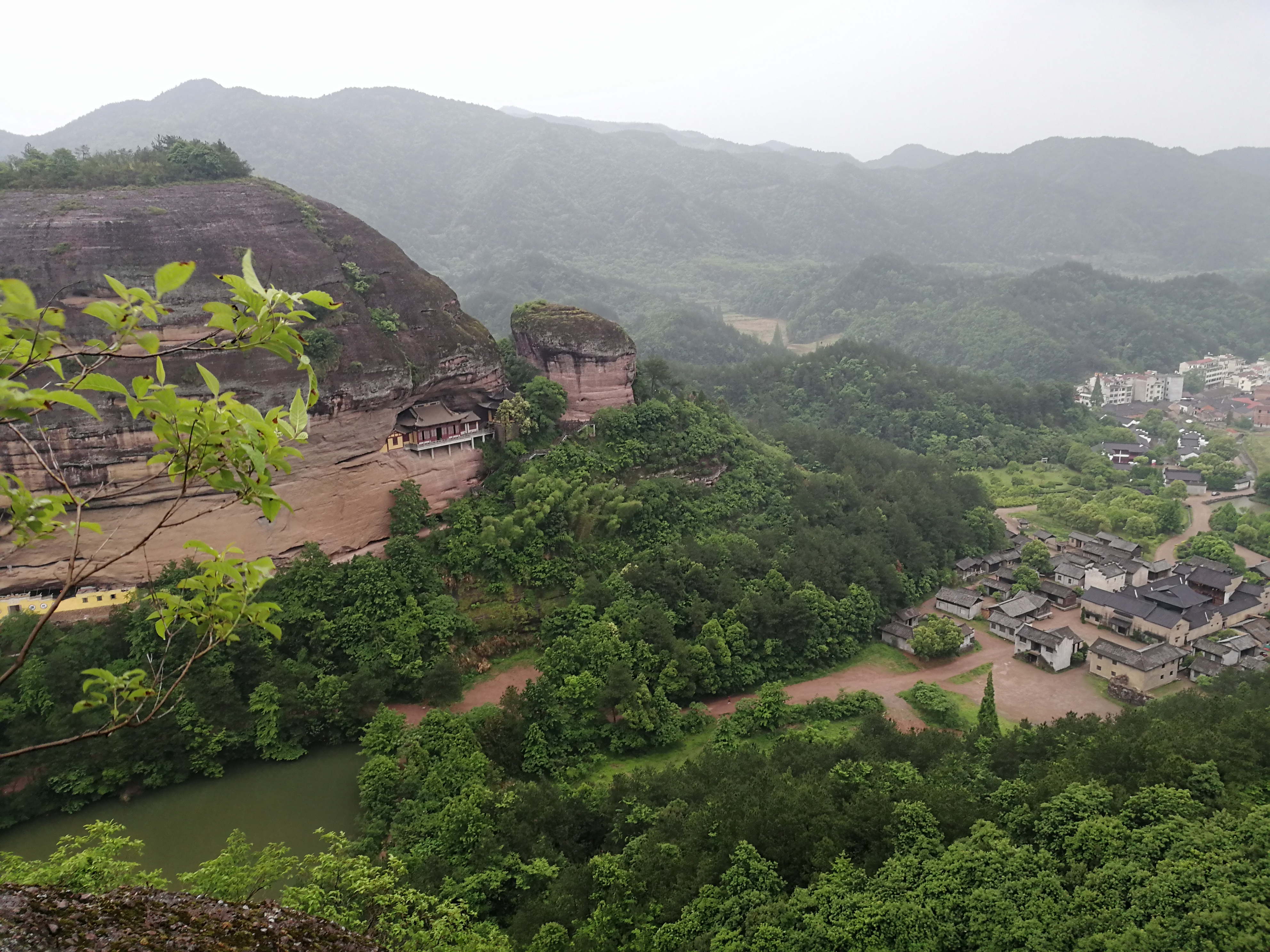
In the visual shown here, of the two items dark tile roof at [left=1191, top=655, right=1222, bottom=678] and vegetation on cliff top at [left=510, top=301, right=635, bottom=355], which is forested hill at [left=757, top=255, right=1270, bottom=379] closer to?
dark tile roof at [left=1191, top=655, right=1222, bottom=678]

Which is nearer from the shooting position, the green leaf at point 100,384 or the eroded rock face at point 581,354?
the green leaf at point 100,384

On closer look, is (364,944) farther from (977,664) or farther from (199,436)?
(977,664)

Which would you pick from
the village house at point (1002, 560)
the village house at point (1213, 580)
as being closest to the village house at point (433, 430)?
the village house at point (1002, 560)

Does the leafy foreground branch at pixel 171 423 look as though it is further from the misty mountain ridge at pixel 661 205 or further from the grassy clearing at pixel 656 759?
the misty mountain ridge at pixel 661 205

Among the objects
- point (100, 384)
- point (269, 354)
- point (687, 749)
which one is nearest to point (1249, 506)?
point (687, 749)

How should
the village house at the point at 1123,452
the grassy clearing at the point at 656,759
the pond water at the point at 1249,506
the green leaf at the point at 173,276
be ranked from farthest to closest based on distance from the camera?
the village house at the point at 1123,452 → the pond water at the point at 1249,506 → the grassy clearing at the point at 656,759 → the green leaf at the point at 173,276

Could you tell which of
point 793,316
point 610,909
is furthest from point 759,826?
point 793,316

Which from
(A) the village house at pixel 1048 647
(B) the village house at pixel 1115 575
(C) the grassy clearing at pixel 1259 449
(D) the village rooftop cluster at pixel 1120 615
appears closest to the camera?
(D) the village rooftop cluster at pixel 1120 615
